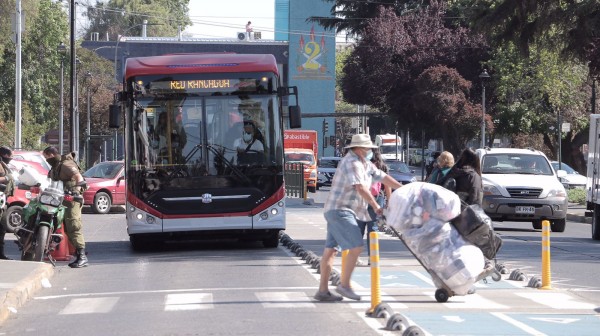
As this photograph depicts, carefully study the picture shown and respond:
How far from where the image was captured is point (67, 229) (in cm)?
1762

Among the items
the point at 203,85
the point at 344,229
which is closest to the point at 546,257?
the point at 344,229

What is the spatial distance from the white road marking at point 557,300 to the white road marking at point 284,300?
2461 millimetres

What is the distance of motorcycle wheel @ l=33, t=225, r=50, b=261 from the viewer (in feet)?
56.1

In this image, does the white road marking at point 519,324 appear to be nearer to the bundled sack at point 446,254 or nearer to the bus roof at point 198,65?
the bundled sack at point 446,254

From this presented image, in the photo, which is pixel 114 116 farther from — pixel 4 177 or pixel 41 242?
pixel 41 242

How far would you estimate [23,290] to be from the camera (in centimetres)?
1349

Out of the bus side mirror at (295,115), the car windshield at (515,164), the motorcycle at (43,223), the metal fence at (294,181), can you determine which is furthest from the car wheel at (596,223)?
the metal fence at (294,181)

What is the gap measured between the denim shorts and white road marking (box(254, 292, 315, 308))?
74 cm

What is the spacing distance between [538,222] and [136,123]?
11631 millimetres

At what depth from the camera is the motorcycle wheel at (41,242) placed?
17.1 metres

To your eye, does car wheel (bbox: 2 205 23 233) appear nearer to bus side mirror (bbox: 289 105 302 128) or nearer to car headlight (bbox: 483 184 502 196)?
bus side mirror (bbox: 289 105 302 128)

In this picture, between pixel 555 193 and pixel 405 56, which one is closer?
pixel 555 193

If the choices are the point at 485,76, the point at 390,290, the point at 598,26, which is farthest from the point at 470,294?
the point at 485,76

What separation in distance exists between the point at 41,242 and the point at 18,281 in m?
3.12
